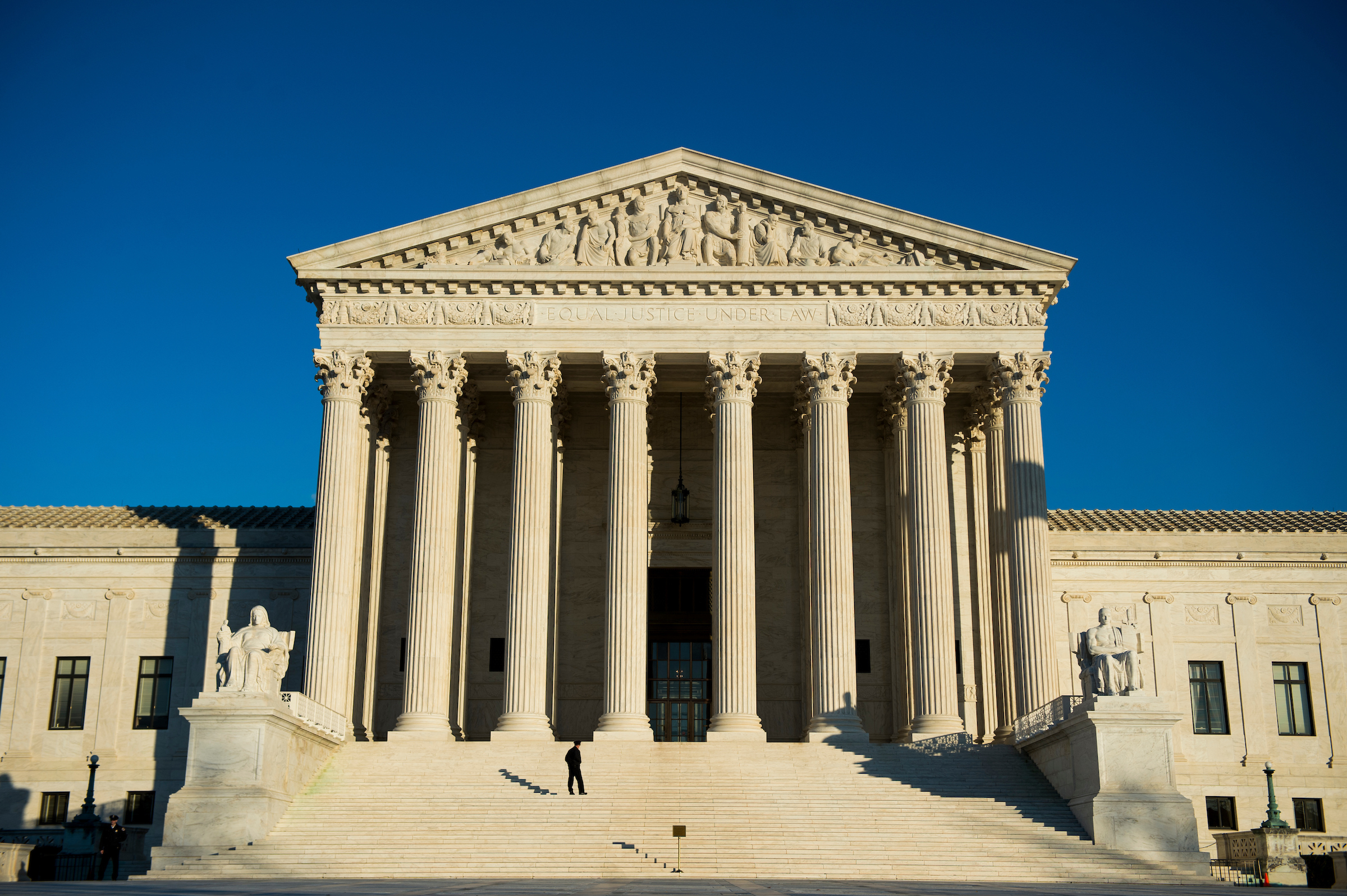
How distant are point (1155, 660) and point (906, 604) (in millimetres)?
9547

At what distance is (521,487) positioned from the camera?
40500 millimetres

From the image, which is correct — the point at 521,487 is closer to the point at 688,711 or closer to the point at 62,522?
the point at 688,711

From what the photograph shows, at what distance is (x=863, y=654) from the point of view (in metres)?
44.8

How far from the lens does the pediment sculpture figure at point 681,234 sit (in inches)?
1645

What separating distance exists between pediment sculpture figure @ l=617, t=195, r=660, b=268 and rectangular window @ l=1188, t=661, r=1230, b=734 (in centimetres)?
2313

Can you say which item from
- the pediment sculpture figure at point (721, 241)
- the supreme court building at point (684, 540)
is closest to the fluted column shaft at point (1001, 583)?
the supreme court building at point (684, 540)

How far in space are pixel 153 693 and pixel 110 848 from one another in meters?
10.2

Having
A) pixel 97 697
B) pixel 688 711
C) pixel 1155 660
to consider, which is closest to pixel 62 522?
pixel 97 697

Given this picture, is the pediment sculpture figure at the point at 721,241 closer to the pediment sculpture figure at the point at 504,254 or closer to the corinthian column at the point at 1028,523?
the pediment sculpture figure at the point at 504,254

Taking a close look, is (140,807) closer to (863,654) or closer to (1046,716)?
(863,654)

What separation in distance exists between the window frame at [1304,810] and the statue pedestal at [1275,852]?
350 inches

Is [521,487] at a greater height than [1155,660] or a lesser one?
greater

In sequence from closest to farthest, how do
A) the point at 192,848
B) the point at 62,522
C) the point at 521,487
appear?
the point at 192,848 < the point at 521,487 < the point at 62,522

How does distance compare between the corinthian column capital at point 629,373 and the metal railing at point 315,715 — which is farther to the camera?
the corinthian column capital at point 629,373
